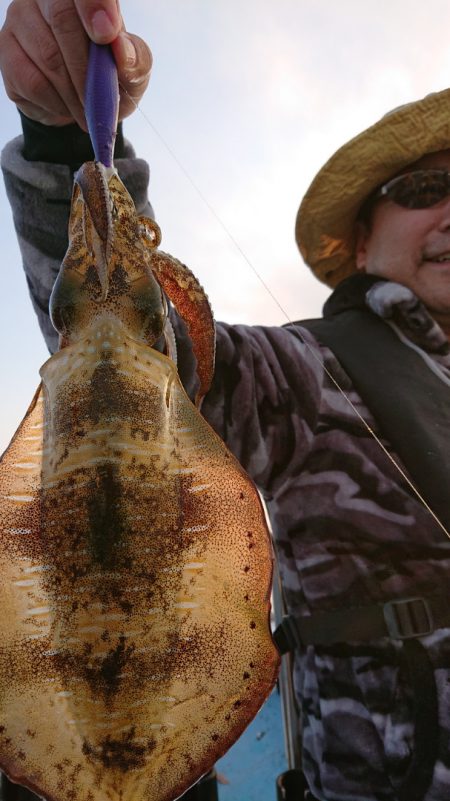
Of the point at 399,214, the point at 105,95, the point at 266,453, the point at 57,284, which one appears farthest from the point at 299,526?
the point at 399,214

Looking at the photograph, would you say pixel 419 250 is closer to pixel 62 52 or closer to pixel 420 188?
pixel 420 188

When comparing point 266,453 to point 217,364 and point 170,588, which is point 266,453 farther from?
point 170,588

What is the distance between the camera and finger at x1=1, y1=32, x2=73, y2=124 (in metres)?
1.51

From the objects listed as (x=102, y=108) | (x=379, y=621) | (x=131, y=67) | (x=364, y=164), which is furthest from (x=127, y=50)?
(x=364, y=164)

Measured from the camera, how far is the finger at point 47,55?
142 cm

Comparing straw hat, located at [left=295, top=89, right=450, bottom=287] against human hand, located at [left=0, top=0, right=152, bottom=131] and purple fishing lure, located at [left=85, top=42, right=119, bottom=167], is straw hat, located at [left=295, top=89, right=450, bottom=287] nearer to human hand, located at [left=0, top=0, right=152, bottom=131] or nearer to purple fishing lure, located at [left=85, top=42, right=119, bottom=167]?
human hand, located at [left=0, top=0, right=152, bottom=131]

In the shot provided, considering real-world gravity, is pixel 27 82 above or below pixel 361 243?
above

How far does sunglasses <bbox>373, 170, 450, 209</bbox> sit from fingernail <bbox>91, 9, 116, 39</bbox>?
7.53ft

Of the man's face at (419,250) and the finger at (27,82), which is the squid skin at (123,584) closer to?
the finger at (27,82)

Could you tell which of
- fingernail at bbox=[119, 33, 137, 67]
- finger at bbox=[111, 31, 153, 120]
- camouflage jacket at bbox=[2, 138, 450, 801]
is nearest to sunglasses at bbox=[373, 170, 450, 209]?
camouflage jacket at bbox=[2, 138, 450, 801]

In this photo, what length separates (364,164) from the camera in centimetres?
320

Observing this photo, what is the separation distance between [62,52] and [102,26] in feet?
0.57

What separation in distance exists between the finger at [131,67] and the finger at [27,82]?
0.64 ft

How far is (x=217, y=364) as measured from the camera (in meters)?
2.10
